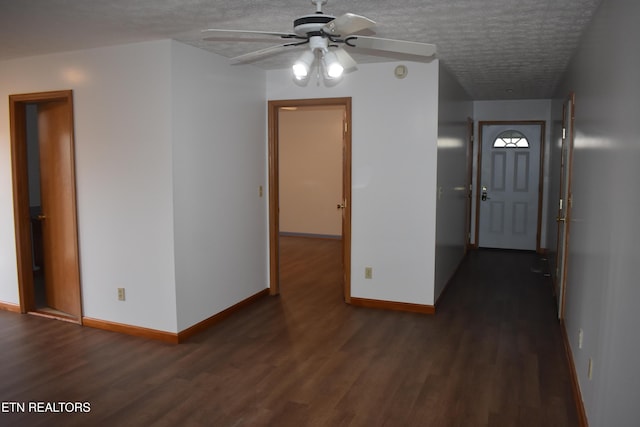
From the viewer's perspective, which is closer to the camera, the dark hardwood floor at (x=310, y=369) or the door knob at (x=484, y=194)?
the dark hardwood floor at (x=310, y=369)

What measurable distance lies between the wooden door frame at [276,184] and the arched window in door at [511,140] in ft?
12.8

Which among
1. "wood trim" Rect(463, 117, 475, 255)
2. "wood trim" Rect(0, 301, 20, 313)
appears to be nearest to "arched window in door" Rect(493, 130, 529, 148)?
"wood trim" Rect(463, 117, 475, 255)

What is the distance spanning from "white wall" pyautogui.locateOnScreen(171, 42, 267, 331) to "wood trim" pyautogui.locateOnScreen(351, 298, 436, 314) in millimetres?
1050

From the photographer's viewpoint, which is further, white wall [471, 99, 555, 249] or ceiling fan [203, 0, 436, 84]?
white wall [471, 99, 555, 249]

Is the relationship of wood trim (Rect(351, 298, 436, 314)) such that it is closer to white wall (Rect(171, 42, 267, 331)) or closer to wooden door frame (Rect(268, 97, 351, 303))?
wooden door frame (Rect(268, 97, 351, 303))

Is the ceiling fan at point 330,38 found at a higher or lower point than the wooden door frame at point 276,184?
higher

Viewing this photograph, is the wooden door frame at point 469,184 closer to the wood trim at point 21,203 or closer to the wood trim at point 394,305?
the wood trim at point 394,305

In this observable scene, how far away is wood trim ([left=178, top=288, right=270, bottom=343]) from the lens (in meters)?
3.99

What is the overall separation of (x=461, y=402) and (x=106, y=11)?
3150mm

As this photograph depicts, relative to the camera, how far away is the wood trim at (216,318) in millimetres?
3992

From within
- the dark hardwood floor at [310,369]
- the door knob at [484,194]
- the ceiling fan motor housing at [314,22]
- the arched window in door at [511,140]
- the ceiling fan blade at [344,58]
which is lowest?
the dark hardwood floor at [310,369]

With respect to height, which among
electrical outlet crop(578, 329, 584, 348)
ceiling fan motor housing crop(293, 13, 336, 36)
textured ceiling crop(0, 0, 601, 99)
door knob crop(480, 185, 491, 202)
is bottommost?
electrical outlet crop(578, 329, 584, 348)

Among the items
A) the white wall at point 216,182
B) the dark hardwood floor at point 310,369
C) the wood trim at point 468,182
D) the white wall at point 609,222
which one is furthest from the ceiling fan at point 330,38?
the wood trim at point 468,182

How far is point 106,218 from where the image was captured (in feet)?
13.5
